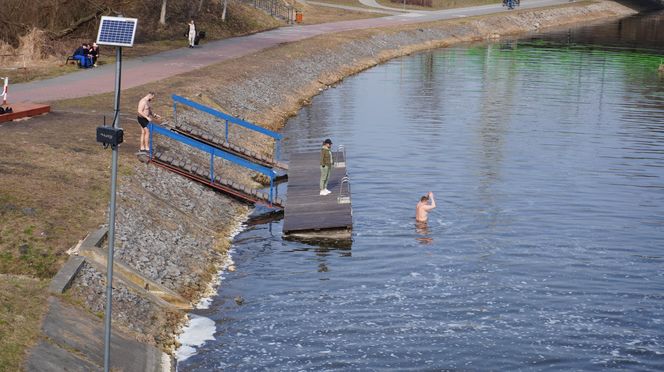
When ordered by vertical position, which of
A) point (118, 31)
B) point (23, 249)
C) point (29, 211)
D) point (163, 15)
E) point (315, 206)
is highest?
point (118, 31)

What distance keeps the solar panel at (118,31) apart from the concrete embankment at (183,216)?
6685 mm

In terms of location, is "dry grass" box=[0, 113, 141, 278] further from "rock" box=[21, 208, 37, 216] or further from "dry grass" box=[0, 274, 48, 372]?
"dry grass" box=[0, 274, 48, 372]

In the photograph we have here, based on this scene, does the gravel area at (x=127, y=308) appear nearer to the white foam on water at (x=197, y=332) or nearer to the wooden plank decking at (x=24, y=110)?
the white foam on water at (x=197, y=332)

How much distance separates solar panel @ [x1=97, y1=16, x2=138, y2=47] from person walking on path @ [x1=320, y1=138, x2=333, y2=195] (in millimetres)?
17238

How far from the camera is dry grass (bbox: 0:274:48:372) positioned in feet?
62.4

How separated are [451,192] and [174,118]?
1196 centimetres

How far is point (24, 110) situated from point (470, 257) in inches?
732

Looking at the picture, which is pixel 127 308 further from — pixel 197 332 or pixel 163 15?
pixel 163 15

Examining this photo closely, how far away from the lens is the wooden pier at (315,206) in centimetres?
3262

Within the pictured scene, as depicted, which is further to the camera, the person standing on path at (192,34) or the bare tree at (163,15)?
the bare tree at (163,15)

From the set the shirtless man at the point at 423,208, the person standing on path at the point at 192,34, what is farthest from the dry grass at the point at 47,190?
the person standing on path at the point at 192,34

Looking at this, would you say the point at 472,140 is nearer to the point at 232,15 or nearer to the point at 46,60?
the point at 46,60

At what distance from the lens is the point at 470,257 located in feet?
102

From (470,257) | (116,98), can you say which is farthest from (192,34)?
(116,98)
